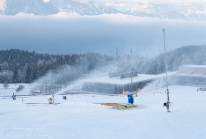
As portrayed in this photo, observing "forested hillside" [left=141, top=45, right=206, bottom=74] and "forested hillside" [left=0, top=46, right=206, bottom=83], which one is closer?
"forested hillside" [left=0, top=46, right=206, bottom=83]

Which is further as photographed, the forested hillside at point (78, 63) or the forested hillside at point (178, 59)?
the forested hillside at point (178, 59)

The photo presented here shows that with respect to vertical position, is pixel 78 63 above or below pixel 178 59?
below

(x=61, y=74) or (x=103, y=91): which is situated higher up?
(x=61, y=74)

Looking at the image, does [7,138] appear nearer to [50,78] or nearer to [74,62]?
[50,78]

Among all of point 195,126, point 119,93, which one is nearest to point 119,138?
point 195,126

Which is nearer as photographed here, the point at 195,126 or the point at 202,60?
the point at 195,126

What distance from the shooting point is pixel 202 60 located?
126688 mm

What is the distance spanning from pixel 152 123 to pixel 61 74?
78544mm

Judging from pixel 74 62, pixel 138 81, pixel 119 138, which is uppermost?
pixel 74 62

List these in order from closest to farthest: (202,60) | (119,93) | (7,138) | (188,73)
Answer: (7,138) < (119,93) < (188,73) < (202,60)

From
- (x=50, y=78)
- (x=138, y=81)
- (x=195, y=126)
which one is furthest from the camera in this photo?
(x=50, y=78)

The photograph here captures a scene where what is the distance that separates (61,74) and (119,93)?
42.4 m

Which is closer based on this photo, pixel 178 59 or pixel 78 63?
pixel 78 63

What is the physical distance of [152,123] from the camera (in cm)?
1230
